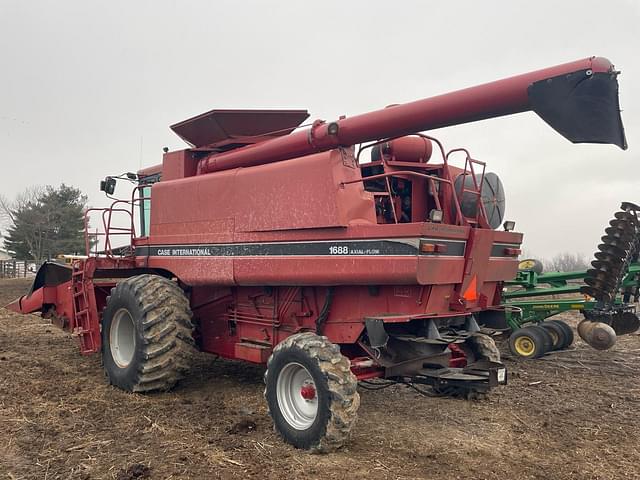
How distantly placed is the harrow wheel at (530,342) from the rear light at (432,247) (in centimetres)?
491

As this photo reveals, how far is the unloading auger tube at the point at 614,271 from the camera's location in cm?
860

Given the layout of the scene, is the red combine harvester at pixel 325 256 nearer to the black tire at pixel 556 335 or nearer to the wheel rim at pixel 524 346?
the wheel rim at pixel 524 346

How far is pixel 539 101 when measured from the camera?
13.6 ft

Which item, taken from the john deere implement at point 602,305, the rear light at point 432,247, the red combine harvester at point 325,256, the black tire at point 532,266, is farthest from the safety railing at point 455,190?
the black tire at point 532,266

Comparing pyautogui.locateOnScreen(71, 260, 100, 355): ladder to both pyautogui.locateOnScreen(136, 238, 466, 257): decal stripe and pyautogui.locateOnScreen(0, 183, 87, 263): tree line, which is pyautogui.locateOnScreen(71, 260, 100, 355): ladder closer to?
pyautogui.locateOnScreen(136, 238, 466, 257): decal stripe

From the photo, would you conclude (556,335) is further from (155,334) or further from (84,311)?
(84,311)

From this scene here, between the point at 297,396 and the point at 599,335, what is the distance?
5.35 m

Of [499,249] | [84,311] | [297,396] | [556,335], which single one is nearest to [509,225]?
[499,249]

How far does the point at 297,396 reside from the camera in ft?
16.3

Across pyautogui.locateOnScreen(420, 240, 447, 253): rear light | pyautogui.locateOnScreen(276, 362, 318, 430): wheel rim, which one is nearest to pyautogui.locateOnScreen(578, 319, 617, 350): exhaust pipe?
pyautogui.locateOnScreen(420, 240, 447, 253): rear light

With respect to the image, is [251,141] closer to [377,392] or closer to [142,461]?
[377,392]

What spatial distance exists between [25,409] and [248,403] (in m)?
2.26

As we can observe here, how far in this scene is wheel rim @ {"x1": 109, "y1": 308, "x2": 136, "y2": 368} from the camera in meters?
6.72

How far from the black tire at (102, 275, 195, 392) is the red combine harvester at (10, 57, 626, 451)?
2cm
